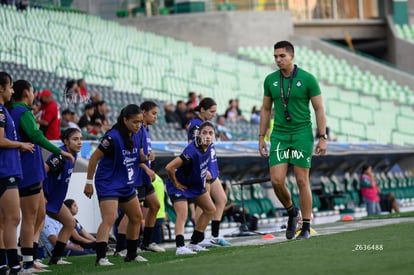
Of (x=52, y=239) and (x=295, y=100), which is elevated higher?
(x=295, y=100)

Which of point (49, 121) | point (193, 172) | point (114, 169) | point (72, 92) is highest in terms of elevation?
point (72, 92)

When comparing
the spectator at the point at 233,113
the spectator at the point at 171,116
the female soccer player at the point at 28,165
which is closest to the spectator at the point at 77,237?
the female soccer player at the point at 28,165

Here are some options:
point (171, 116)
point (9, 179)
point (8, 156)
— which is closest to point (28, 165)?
point (8, 156)

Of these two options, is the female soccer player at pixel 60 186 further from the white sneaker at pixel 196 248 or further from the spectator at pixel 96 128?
the spectator at pixel 96 128

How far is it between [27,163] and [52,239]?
4463 millimetres

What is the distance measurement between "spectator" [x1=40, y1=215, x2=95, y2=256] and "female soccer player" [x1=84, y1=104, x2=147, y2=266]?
3.71 meters

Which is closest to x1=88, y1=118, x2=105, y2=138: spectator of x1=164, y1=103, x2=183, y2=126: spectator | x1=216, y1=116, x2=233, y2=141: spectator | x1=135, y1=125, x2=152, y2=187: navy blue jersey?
x1=216, y1=116, x2=233, y2=141: spectator

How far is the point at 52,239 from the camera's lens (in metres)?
16.8

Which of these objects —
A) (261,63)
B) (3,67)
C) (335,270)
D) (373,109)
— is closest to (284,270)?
(335,270)

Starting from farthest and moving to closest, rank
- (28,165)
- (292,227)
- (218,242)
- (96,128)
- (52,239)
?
1. (96,128)
2. (52,239)
3. (218,242)
4. (292,227)
5. (28,165)

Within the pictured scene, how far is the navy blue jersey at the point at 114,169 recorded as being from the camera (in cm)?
1307

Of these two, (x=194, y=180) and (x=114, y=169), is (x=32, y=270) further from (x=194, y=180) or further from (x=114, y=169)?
(x=194, y=180)

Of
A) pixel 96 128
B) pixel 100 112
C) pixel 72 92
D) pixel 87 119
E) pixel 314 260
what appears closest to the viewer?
pixel 314 260

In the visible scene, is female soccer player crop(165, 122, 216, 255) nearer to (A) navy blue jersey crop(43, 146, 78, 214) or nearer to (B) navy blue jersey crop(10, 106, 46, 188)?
(A) navy blue jersey crop(43, 146, 78, 214)
